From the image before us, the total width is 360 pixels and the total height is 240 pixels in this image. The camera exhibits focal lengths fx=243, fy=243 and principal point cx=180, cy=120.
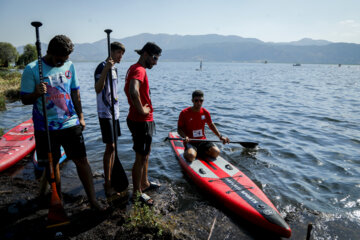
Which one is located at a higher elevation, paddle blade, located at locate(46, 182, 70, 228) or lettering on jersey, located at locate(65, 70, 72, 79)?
lettering on jersey, located at locate(65, 70, 72, 79)

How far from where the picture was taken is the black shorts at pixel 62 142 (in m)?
3.37

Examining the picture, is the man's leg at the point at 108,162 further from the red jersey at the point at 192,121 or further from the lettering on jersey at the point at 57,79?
the red jersey at the point at 192,121

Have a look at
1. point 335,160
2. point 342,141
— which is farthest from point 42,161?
point 342,141

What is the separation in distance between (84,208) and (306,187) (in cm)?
518

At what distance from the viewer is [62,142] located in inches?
136

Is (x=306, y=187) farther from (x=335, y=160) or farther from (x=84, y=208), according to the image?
(x=84, y=208)

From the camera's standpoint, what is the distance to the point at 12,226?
3.59 m

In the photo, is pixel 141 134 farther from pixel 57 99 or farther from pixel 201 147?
pixel 201 147

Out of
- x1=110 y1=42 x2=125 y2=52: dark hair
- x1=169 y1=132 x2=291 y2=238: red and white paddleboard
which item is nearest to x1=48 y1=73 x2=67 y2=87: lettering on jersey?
x1=110 y1=42 x2=125 y2=52: dark hair

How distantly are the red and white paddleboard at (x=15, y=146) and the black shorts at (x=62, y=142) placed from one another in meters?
3.30

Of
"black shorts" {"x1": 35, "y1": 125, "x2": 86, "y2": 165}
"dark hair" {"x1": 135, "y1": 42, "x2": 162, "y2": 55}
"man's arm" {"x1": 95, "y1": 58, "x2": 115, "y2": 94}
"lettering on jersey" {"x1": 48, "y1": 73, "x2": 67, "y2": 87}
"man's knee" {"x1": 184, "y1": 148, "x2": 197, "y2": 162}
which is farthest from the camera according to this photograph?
"man's knee" {"x1": 184, "y1": 148, "x2": 197, "y2": 162}

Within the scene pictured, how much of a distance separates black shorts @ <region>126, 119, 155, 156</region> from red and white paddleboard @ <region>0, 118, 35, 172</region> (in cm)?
393

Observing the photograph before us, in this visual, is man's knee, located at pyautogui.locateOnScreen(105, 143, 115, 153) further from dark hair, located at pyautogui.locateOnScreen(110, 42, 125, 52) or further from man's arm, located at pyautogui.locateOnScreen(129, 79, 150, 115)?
dark hair, located at pyautogui.locateOnScreen(110, 42, 125, 52)

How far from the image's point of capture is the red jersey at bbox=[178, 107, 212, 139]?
6.22 metres
